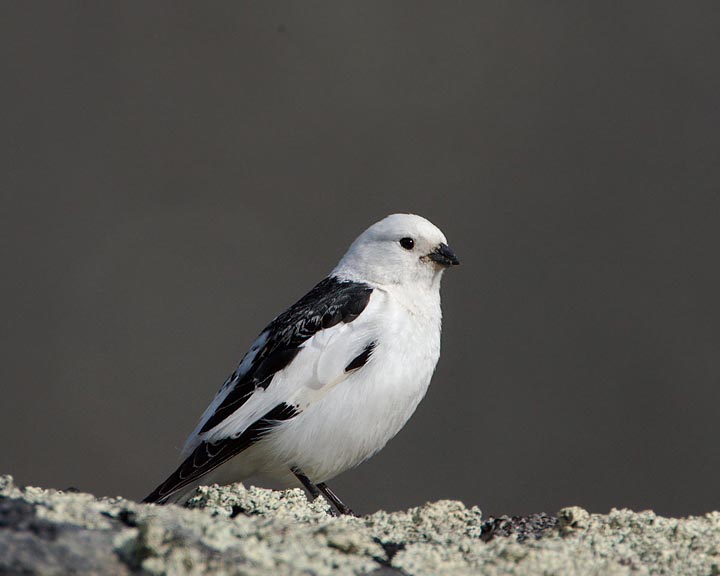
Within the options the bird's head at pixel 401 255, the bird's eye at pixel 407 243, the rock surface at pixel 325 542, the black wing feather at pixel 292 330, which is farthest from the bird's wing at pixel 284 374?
the rock surface at pixel 325 542

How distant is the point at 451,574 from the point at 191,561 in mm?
486

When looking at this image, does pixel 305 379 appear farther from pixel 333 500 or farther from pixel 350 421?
pixel 333 500

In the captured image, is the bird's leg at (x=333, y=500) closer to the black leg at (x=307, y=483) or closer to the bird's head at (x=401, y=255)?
the black leg at (x=307, y=483)

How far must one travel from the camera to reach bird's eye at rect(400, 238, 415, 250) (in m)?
4.27

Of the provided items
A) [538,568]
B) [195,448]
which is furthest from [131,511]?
[195,448]

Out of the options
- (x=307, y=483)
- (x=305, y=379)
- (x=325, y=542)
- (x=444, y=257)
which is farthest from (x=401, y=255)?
(x=325, y=542)

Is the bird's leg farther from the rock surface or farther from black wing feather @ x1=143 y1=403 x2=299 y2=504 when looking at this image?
the rock surface

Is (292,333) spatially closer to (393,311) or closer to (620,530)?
(393,311)

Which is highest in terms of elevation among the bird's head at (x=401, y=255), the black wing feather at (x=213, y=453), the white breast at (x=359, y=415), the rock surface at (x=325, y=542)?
the bird's head at (x=401, y=255)

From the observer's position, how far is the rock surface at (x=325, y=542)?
149cm

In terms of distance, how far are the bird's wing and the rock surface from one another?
127 cm

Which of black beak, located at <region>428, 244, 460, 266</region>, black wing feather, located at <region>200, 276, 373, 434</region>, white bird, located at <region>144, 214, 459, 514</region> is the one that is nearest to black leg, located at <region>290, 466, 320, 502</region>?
white bird, located at <region>144, 214, 459, 514</region>

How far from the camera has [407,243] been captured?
4.28 meters

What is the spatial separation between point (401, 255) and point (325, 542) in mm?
2593
